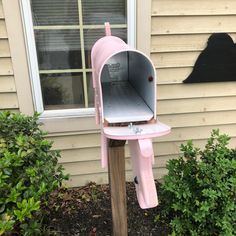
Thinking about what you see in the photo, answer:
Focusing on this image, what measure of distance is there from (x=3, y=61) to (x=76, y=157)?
1074 millimetres

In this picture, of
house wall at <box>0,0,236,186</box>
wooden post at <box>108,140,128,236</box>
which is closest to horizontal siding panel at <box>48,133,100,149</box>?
house wall at <box>0,0,236,186</box>

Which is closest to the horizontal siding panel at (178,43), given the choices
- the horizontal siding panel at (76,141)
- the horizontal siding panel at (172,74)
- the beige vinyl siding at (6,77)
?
the horizontal siding panel at (172,74)

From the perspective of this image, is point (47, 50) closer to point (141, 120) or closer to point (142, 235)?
point (141, 120)

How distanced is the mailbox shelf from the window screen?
62cm

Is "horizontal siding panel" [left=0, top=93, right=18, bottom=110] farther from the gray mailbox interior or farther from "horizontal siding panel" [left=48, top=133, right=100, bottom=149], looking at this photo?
the gray mailbox interior

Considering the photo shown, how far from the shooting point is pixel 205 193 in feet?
6.45

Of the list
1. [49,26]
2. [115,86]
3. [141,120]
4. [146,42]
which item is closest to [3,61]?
[49,26]

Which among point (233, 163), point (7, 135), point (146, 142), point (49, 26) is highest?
point (49, 26)

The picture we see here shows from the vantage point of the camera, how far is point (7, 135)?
1856 mm

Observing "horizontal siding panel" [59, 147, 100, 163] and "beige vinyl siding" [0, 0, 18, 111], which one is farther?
"horizontal siding panel" [59, 147, 100, 163]

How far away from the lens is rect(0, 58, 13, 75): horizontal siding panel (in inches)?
87.7

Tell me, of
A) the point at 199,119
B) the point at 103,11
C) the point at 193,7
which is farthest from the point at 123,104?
the point at 199,119

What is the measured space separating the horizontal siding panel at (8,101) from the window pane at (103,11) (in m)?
0.87

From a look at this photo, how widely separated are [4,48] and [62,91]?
1.89 feet
